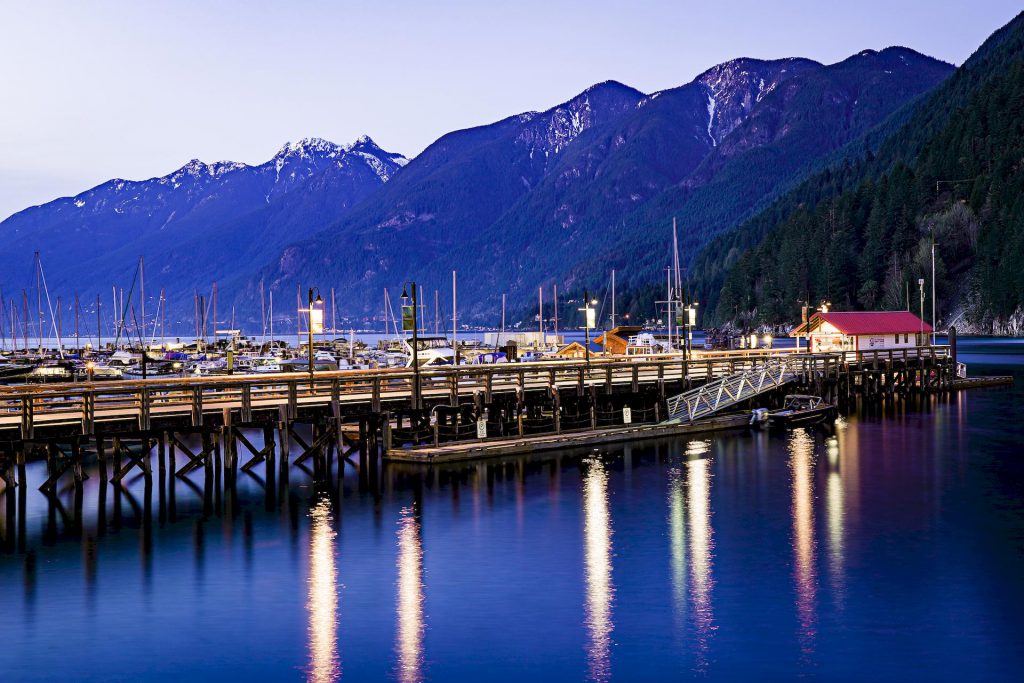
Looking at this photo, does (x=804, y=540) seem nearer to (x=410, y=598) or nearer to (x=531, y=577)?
(x=531, y=577)

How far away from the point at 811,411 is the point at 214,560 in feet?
148

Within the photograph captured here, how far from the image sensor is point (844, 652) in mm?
25125

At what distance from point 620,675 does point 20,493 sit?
98.0 ft

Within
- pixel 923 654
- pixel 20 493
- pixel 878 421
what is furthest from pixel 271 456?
pixel 878 421

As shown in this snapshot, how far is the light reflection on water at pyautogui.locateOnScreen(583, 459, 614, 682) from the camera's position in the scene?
25141 millimetres

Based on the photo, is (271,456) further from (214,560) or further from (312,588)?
(312,588)

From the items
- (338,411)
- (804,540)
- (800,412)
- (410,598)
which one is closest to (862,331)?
(800,412)

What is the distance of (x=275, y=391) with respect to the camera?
50594 millimetres

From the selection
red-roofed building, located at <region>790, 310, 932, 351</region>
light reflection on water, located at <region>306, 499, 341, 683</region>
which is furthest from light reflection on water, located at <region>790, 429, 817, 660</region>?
red-roofed building, located at <region>790, 310, 932, 351</region>

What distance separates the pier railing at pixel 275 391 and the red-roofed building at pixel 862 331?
1322 inches

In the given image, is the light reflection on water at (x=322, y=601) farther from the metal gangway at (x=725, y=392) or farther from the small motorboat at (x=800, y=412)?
the small motorboat at (x=800, y=412)

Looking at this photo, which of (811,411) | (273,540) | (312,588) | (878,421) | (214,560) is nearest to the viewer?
(312,588)

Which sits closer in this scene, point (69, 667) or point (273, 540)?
point (69, 667)

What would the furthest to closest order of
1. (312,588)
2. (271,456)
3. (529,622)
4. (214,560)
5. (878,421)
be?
(878,421) < (271,456) < (214,560) < (312,588) < (529,622)
